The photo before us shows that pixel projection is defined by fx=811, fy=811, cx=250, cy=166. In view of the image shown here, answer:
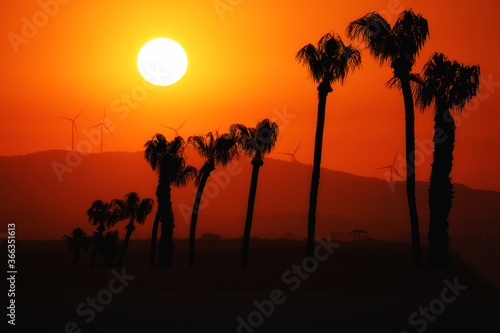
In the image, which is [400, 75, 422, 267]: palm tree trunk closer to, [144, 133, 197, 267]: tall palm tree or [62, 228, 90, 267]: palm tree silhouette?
[144, 133, 197, 267]: tall palm tree

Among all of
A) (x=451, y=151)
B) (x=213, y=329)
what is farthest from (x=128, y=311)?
(x=451, y=151)

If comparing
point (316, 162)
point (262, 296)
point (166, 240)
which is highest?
point (316, 162)

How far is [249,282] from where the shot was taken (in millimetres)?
45375

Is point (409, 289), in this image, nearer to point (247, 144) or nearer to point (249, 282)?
point (249, 282)

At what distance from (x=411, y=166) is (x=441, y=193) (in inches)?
91.1

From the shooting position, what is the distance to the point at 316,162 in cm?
4806

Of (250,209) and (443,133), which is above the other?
(443,133)

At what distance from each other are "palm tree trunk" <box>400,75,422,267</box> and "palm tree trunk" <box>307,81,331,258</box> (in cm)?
486

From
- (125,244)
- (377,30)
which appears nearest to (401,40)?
(377,30)

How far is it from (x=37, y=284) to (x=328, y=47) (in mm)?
21972

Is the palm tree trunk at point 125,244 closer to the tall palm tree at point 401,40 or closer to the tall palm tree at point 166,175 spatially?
the tall palm tree at point 166,175

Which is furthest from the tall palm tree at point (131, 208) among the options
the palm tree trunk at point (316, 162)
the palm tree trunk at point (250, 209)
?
the palm tree trunk at point (316, 162)

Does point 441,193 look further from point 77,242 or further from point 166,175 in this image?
point 77,242

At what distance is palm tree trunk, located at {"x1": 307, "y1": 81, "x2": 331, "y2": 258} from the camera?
153 ft
